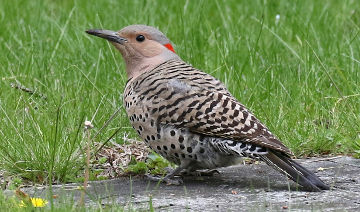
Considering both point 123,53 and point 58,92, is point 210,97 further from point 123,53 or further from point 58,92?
point 58,92

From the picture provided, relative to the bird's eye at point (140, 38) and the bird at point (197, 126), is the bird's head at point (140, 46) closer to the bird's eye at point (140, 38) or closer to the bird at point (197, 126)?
the bird's eye at point (140, 38)

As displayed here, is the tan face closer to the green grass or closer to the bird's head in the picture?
the bird's head

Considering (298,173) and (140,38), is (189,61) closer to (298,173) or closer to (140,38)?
(140,38)

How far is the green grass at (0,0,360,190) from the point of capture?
5.41 m

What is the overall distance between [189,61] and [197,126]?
2.20m

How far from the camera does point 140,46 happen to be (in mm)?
5715

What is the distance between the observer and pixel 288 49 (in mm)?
7449

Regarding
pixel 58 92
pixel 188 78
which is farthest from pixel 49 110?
pixel 188 78

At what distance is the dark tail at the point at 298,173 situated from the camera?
4.51 metres

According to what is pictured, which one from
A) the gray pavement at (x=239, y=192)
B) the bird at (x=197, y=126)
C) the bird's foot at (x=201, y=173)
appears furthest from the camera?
the bird's foot at (x=201, y=173)

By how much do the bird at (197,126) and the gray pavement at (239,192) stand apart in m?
0.13

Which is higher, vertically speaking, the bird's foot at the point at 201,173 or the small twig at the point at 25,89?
the small twig at the point at 25,89

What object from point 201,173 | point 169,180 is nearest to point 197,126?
point 169,180

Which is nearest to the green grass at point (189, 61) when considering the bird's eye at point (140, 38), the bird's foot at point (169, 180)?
the bird's foot at point (169, 180)
